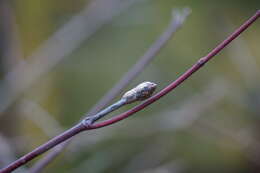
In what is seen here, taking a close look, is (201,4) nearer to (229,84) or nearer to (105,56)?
(229,84)

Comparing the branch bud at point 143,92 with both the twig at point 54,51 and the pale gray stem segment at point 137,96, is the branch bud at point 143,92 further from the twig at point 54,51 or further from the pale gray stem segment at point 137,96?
the twig at point 54,51

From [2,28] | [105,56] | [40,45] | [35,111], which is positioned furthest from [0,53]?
[105,56]

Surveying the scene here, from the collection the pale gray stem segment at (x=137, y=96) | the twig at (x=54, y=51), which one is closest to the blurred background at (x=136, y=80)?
the twig at (x=54, y=51)

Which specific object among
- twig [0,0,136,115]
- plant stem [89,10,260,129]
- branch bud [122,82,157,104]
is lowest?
plant stem [89,10,260,129]

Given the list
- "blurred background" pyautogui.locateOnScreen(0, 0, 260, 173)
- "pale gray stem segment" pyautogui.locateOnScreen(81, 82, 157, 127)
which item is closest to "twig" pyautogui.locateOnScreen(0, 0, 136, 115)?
"blurred background" pyautogui.locateOnScreen(0, 0, 260, 173)

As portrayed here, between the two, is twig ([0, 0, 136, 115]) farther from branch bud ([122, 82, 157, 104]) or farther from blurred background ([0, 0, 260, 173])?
branch bud ([122, 82, 157, 104])

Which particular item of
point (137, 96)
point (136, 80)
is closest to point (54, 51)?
point (136, 80)

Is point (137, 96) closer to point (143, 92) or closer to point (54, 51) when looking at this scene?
point (143, 92)

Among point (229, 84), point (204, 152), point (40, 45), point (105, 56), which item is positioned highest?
point (40, 45)

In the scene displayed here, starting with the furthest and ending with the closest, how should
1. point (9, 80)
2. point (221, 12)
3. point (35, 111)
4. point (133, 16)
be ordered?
1. point (133, 16)
2. point (221, 12)
3. point (9, 80)
4. point (35, 111)
